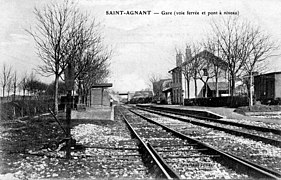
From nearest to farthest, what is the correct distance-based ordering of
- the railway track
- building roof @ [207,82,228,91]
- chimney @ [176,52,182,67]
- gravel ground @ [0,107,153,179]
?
the railway track → gravel ground @ [0,107,153,179] → chimney @ [176,52,182,67] → building roof @ [207,82,228,91]

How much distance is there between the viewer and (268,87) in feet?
130

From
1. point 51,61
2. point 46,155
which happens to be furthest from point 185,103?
point 46,155

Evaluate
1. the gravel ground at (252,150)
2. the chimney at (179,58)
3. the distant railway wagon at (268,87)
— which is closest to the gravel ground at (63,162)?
the gravel ground at (252,150)

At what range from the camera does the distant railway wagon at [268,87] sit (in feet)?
125

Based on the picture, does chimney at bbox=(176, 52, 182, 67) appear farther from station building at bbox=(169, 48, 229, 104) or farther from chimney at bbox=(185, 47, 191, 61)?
chimney at bbox=(185, 47, 191, 61)

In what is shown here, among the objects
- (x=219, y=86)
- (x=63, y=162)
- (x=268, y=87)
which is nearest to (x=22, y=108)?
(x=63, y=162)

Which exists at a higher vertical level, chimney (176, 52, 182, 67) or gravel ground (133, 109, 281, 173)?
chimney (176, 52, 182, 67)

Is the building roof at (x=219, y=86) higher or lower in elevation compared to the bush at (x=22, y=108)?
higher

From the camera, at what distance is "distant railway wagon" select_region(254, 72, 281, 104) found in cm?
3800

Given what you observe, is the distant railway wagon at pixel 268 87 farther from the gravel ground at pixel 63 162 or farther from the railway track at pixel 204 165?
the gravel ground at pixel 63 162

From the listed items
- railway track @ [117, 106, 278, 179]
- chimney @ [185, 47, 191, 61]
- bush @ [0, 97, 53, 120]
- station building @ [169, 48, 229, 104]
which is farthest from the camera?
chimney @ [185, 47, 191, 61]

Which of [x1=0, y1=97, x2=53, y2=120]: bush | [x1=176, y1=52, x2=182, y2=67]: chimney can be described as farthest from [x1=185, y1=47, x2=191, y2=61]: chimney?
[x1=0, y1=97, x2=53, y2=120]: bush

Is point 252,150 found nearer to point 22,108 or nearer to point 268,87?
point 22,108

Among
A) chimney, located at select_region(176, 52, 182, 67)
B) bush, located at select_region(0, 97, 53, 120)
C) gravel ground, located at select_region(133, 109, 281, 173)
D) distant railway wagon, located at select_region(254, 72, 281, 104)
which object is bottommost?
gravel ground, located at select_region(133, 109, 281, 173)
